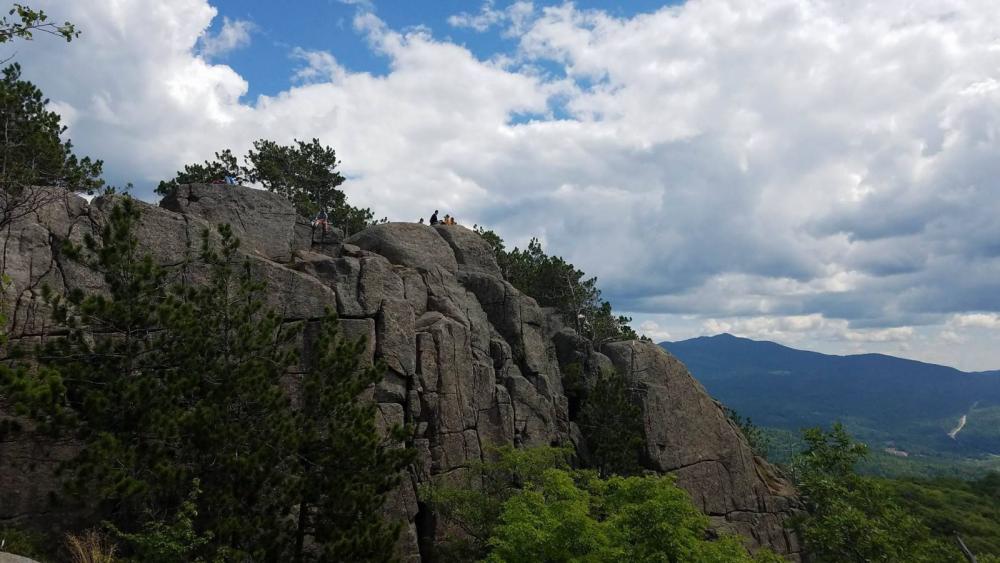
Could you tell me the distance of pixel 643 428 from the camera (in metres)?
45.4

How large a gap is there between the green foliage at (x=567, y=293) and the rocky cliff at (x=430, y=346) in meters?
3.36

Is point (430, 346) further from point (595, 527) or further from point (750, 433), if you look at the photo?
point (750, 433)

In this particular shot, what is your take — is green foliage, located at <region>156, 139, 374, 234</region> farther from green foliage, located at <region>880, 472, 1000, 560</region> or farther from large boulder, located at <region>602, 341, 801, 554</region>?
green foliage, located at <region>880, 472, 1000, 560</region>

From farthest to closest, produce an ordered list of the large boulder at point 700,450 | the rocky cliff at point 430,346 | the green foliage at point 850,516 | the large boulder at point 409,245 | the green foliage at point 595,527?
the large boulder at point 700,450
the large boulder at point 409,245
the green foliage at point 850,516
the rocky cliff at point 430,346
the green foliage at point 595,527

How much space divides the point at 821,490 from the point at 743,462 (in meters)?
14.9

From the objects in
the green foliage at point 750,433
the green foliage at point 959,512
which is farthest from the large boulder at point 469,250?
the green foliage at point 959,512

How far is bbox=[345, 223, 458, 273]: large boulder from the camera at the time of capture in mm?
40906

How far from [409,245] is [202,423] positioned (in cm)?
2372

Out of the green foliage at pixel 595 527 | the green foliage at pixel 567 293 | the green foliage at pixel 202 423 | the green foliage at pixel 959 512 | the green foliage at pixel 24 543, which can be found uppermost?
the green foliage at pixel 567 293

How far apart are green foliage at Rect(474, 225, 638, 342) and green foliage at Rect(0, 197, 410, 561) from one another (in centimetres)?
3351

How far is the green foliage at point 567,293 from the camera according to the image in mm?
56469

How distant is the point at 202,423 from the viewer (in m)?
19.8

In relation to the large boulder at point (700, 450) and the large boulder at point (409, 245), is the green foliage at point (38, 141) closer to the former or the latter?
the large boulder at point (409, 245)

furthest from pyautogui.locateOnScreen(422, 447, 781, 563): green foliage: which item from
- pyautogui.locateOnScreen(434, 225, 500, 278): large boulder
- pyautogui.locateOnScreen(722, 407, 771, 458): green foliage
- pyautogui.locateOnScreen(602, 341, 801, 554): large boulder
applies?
pyautogui.locateOnScreen(722, 407, 771, 458): green foliage
